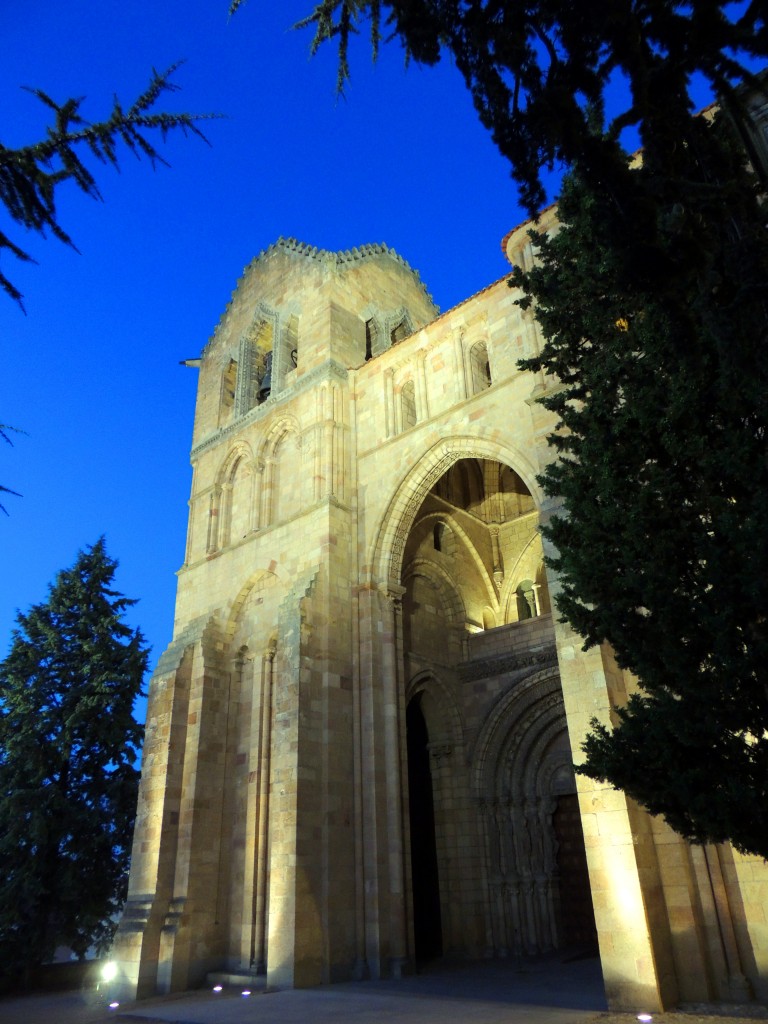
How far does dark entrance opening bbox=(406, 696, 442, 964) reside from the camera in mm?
15359

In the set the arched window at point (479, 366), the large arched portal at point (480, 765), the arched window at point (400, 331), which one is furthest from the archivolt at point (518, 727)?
the arched window at point (400, 331)

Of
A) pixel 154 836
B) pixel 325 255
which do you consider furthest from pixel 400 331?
pixel 154 836

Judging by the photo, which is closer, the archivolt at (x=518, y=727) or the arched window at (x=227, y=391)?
the archivolt at (x=518, y=727)

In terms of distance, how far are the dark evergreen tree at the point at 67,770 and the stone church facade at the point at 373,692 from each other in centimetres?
315

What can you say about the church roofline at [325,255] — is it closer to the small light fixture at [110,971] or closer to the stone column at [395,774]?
the stone column at [395,774]

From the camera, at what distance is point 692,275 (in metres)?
5.71

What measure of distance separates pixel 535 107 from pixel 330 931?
38.4 ft

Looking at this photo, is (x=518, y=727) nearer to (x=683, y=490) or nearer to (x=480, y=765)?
(x=480, y=765)

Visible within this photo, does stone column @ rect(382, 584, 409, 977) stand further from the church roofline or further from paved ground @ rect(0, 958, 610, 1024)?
the church roofline

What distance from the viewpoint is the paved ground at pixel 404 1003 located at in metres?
8.57

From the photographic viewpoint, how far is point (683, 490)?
6953 mm

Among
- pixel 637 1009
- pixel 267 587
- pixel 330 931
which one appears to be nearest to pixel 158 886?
pixel 330 931

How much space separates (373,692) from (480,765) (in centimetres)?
401

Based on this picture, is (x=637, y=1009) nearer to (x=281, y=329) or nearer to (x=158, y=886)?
(x=158, y=886)
